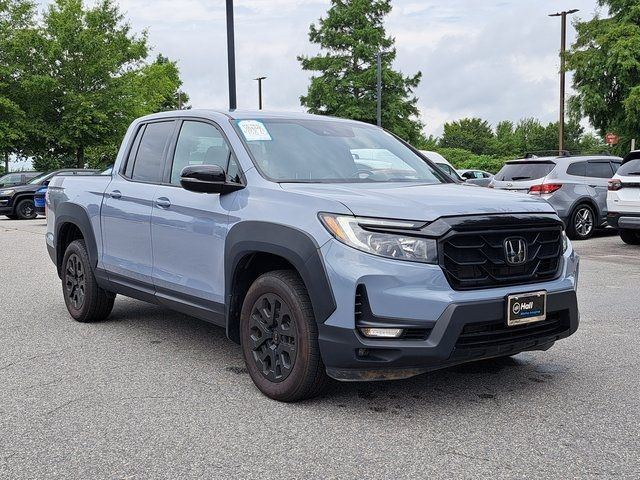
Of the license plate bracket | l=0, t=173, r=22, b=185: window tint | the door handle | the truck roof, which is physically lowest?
the license plate bracket

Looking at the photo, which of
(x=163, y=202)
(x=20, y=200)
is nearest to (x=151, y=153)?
(x=163, y=202)

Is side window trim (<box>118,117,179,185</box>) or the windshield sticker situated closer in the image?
the windshield sticker

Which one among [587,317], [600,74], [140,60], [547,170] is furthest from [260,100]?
[587,317]

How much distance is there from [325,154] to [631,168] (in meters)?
8.79

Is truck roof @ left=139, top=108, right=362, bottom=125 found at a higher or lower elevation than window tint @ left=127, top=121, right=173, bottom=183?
higher

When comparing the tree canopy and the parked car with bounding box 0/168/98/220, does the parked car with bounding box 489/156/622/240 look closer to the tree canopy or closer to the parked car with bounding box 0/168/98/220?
the parked car with bounding box 0/168/98/220

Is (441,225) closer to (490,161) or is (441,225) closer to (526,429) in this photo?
(526,429)

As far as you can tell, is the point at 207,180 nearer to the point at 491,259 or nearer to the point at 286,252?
the point at 286,252

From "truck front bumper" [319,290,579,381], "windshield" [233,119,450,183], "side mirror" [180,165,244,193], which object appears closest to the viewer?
"truck front bumper" [319,290,579,381]

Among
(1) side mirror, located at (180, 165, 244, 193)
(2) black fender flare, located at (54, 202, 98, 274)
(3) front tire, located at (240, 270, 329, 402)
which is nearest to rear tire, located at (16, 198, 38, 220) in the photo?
(2) black fender flare, located at (54, 202, 98, 274)

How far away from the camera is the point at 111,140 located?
34.8 meters

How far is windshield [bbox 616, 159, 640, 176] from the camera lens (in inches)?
474

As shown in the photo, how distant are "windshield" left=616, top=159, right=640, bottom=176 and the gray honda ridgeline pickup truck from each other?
7.71 meters

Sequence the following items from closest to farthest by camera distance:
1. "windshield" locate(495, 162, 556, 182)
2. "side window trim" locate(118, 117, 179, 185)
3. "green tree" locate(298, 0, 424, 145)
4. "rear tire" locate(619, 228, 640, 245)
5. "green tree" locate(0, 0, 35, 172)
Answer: "side window trim" locate(118, 117, 179, 185), "rear tire" locate(619, 228, 640, 245), "windshield" locate(495, 162, 556, 182), "green tree" locate(0, 0, 35, 172), "green tree" locate(298, 0, 424, 145)
